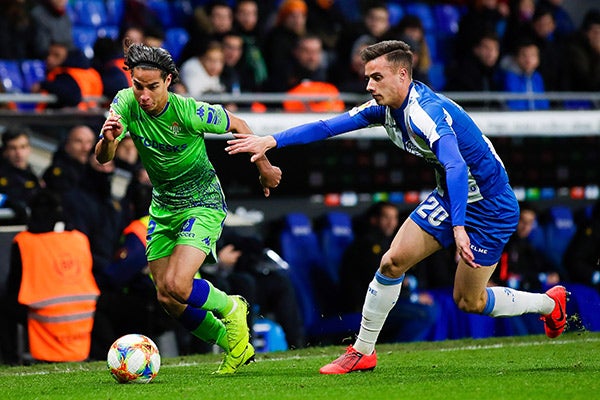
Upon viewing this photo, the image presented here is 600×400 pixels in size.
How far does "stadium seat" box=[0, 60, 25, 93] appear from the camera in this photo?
13.1m

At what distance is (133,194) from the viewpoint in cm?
1153

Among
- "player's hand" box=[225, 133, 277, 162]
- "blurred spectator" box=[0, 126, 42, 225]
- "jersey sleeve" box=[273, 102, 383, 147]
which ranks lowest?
"blurred spectator" box=[0, 126, 42, 225]

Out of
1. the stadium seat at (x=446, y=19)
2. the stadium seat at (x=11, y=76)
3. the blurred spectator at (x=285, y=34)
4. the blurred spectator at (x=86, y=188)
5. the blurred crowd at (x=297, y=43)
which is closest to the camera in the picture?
the blurred spectator at (x=86, y=188)

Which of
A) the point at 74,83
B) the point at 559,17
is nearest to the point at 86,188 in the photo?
the point at 74,83

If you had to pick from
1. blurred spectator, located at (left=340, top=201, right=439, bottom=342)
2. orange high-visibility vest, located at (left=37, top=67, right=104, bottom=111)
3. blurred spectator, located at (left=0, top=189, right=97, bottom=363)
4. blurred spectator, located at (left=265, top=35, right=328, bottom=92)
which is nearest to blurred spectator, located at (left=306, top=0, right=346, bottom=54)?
blurred spectator, located at (left=265, top=35, right=328, bottom=92)

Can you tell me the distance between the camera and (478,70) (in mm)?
15172

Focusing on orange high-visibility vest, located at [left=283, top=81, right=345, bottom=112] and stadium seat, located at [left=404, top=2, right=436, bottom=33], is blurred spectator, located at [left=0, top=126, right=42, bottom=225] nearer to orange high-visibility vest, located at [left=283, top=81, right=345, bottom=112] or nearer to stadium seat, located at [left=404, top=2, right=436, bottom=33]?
orange high-visibility vest, located at [left=283, top=81, right=345, bottom=112]

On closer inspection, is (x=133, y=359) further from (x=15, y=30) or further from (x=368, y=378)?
(x=15, y=30)

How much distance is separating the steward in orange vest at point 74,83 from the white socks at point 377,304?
15.6 ft

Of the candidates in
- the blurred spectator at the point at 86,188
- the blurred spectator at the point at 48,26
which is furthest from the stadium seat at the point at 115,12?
the blurred spectator at the point at 86,188

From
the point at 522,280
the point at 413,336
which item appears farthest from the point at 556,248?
the point at 413,336

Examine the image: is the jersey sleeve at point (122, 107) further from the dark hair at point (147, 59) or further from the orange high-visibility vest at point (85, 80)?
the orange high-visibility vest at point (85, 80)

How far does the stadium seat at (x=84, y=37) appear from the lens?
48.2ft

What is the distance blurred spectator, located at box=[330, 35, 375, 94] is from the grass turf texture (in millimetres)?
4055
